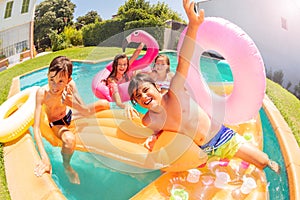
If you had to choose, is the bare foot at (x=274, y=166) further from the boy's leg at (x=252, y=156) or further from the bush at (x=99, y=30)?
the bush at (x=99, y=30)

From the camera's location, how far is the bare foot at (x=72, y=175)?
3121mm

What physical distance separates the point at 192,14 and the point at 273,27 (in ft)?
13.2

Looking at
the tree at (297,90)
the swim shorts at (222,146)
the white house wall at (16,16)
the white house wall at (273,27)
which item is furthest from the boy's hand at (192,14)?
the white house wall at (16,16)

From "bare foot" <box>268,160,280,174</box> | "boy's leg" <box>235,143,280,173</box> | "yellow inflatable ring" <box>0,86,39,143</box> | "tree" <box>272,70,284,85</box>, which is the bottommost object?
"yellow inflatable ring" <box>0,86,39,143</box>

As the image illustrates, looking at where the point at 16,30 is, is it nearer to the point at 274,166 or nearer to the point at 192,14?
the point at 192,14

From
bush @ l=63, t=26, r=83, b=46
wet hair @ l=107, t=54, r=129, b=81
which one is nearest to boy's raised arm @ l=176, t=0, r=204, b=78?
wet hair @ l=107, t=54, r=129, b=81

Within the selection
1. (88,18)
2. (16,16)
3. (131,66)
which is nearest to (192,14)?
(131,66)

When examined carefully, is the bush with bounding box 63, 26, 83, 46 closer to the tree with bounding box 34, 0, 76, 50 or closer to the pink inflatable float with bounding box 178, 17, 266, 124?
the tree with bounding box 34, 0, 76, 50

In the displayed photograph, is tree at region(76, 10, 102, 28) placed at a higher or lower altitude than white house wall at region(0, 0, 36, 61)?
higher

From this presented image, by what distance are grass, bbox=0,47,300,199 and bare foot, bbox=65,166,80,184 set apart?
1.62 feet

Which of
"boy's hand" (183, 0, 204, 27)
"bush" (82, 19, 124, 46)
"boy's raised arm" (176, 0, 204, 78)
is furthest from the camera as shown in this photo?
"bush" (82, 19, 124, 46)

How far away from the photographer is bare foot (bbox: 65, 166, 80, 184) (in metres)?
3.12

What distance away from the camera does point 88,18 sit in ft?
28.8

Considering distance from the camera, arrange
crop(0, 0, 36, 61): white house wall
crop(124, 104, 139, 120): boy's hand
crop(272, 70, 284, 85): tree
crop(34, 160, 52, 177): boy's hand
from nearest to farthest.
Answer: crop(34, 160, 52, 177): boy's hand < crop(124, 104, 139, 120): boy's hand < crop(272, 70, 284, 85): tree < crop(0, 0, 36, 61): white house wall
